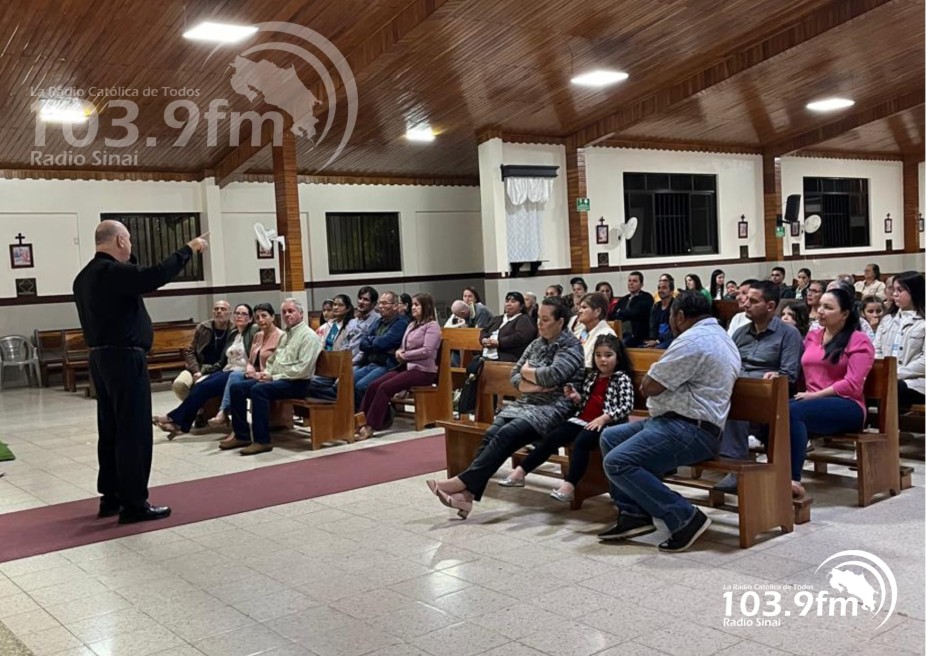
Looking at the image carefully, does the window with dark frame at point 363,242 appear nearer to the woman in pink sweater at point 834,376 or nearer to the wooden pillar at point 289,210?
the wooden pillar at point 289,210

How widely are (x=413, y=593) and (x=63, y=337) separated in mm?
10650

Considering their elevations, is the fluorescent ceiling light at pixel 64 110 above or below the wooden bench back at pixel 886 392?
above

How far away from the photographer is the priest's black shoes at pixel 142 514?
5109mm

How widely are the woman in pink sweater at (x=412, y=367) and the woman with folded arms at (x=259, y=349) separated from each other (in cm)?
87

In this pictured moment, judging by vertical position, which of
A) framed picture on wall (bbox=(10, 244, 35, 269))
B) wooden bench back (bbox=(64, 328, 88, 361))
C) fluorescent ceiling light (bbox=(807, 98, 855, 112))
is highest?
fluorescent ceiling light (bbox=(807, 98, 855, 112))

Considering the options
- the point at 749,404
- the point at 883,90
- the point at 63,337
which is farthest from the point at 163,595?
the point at 883,90

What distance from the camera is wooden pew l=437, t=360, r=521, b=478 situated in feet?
17.7

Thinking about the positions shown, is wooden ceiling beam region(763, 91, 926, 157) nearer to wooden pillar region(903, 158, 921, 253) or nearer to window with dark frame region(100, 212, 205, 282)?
wooden pillar region(903, 158, 921, 253)

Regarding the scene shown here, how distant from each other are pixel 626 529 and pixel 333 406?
10.7 feet

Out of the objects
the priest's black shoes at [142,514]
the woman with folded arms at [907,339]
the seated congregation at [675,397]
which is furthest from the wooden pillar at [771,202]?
the priest's black shoes at [142,514]

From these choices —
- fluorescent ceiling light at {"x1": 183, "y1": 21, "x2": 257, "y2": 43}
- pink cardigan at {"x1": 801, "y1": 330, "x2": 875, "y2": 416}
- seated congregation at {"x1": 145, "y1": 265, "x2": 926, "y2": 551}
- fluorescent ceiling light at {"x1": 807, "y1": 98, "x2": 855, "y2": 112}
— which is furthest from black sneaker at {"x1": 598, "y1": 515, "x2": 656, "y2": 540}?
fluorescent ceiling light at {"x1": 807, "y1": 98, "x2": 855, "y2": 112}

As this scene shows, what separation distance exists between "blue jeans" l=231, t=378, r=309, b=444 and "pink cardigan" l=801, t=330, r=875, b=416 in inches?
150

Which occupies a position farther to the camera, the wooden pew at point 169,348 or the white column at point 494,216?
the white column at point 494,216

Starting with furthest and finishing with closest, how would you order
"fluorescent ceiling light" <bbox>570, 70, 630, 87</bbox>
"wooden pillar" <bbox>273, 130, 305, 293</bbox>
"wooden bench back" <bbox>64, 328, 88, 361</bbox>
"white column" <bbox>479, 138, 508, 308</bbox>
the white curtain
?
1. the white curtain
2. "white column" <bbox>479, 138, 508, 308</bbox>
3. "wooden bench back" <bbox>64, 328, 88, 361</bbox>
4. "wooden pillar" <bbox>273, 130, 305, 293</bbox>
5. "fluorescent ceiling light" <bbox>570, 70, 630, 87</bbox>
